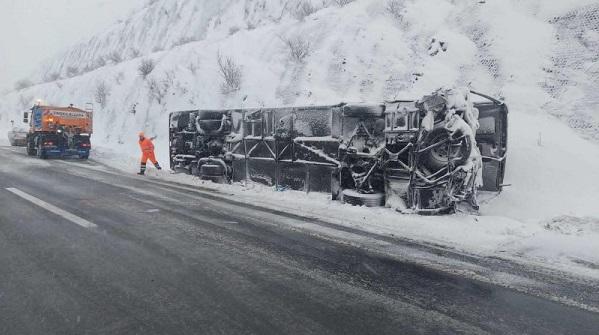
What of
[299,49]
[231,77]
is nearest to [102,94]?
[231,77]

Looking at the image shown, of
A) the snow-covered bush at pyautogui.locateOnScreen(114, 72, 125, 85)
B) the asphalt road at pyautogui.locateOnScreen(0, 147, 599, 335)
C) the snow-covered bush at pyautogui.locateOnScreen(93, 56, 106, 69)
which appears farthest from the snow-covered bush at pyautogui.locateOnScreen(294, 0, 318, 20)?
the snow-covered bush at pyautogui.locateOnScreen(93, 56, 106, 69)

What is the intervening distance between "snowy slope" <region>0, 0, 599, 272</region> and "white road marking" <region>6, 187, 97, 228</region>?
654cm

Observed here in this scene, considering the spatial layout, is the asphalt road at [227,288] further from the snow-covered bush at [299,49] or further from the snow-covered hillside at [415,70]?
the snow-covered bush at [299,49]

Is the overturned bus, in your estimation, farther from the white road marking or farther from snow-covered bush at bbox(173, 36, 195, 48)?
snow-covered bush at bbox(173, 36, 195, 48)

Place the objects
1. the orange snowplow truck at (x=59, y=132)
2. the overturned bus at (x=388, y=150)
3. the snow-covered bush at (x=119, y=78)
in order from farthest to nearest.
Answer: the snow-covered bush at (x=119, y=78), the orange snowplow truck at (x=59, y=132), the overturned bus at (x=388, y=150)

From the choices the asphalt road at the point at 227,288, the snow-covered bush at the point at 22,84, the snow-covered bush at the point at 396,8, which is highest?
the snow-covered bush at the point at 22,84

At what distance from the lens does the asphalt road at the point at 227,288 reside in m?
2.99

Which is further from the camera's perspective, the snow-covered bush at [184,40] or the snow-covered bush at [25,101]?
the snow-covered bush at [25,101]

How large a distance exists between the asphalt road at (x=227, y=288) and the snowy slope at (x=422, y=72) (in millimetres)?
3319

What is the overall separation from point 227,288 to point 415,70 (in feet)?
44.6

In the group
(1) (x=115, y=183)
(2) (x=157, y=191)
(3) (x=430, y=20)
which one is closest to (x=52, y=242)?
(2) (x=157, y=191)

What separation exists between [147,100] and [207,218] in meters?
21.7

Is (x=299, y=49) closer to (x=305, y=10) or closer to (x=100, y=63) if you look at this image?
(x=305, y=10)

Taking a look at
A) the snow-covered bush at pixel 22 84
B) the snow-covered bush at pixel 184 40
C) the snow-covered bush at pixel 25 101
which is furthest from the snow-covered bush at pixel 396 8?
the snow-covered bush at pixel 22 84
